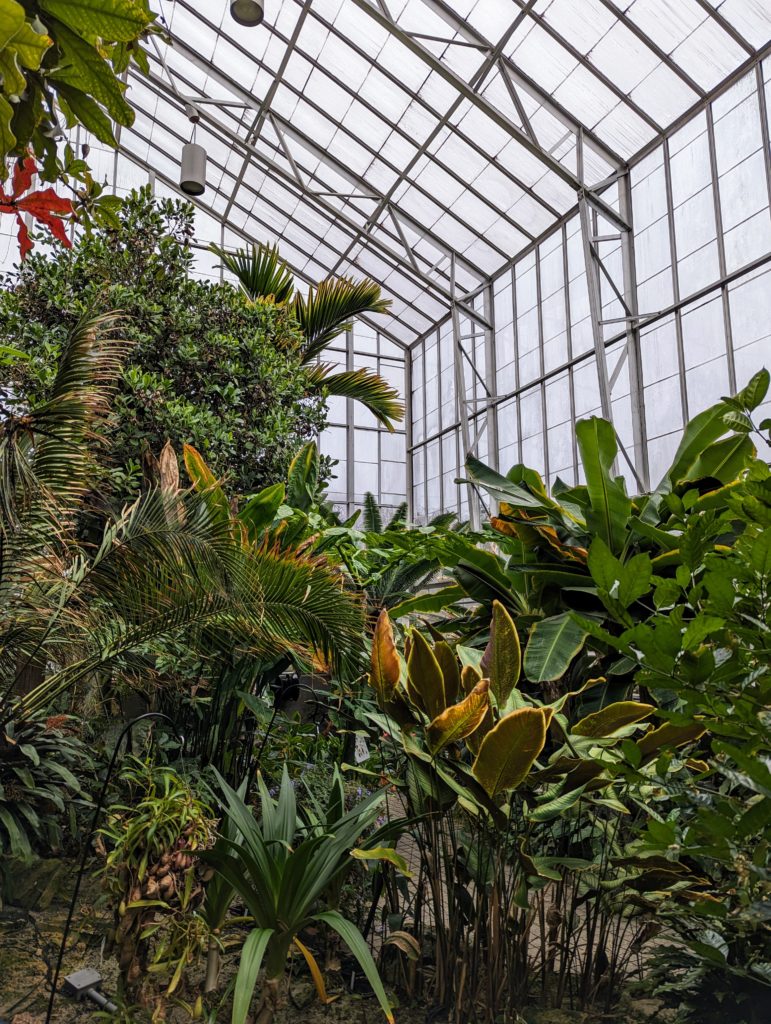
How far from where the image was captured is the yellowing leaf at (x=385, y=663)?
183 centimetres

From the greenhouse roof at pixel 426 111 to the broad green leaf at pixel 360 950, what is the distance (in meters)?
8.05

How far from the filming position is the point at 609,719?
1.83 metres

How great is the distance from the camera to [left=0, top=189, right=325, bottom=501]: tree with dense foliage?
4371 millimetres

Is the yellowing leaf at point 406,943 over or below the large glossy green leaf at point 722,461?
below

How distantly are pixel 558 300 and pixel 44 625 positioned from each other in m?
9.13

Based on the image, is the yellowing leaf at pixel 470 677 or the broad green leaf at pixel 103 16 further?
the yellowing leaf at pixel 470 677

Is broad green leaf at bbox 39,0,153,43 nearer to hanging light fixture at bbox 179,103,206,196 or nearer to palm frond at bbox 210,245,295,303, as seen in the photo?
palm frond at bbox 210,245,295,303

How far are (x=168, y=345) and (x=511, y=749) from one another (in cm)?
390

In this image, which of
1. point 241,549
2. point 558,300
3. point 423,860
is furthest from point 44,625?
point 558,300

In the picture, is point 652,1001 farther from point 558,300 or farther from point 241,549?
point 558,300

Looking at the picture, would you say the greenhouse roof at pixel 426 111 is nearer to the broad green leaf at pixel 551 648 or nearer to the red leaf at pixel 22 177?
the broad green leaf at pixel 551 648

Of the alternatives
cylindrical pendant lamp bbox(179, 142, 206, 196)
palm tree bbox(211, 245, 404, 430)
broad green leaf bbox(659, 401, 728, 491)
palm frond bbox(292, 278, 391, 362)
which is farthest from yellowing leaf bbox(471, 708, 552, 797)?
cylindrical pendant lamp bbox(179, 142, 206, 196)

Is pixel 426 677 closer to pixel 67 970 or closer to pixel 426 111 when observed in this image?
pixel 67 970

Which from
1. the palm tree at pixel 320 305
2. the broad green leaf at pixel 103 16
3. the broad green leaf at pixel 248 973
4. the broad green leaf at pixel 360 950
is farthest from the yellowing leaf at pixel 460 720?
the palm tree at pixel 320 305
